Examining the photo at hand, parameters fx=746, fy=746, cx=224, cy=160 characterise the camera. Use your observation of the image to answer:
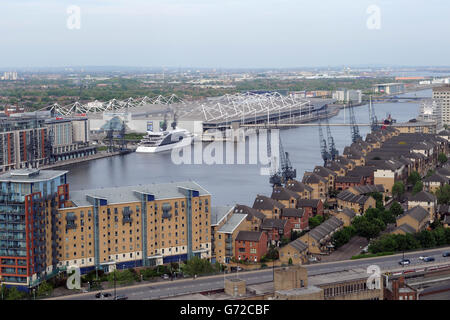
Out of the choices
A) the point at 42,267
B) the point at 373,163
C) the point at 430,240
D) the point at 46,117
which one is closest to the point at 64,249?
the point at 42,267

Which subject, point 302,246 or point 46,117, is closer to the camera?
point 302,246

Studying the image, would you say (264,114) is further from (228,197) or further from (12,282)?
(12,282)

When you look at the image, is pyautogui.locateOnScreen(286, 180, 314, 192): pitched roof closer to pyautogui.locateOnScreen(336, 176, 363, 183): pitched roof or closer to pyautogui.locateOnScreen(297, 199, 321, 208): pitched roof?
pyautogui.locateOnScreen(297, 199, 321, 208): pitched roof

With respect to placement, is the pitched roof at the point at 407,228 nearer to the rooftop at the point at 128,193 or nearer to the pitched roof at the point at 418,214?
the pitched roof at the point at 418,214

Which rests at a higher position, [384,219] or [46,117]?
[46,117]

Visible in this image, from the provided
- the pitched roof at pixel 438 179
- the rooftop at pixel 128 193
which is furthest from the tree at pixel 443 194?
the rooftop at pixel 128 193

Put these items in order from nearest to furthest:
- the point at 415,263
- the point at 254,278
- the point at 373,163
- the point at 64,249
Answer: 1. the point at 254,278
2. the point at 415,263
3. the point at 64,249
4. the point at 373,163
